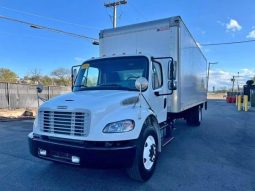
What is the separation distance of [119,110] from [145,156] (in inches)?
41.2

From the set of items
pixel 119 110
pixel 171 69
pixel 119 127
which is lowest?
pixel 119 127

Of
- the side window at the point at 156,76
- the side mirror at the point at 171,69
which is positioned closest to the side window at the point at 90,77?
the side window at the point at 156,76

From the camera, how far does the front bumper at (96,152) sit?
370cm

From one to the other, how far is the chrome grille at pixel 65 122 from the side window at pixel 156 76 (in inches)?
78.0

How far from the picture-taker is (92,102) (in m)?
4.03

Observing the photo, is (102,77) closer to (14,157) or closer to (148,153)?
(148,153)

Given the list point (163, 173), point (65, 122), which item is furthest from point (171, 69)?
point (65, 122)

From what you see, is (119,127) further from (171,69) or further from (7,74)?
(7,74)

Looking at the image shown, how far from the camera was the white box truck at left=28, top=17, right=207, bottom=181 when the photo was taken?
3.79 m

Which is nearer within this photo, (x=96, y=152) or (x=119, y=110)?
(x=96, y=152)

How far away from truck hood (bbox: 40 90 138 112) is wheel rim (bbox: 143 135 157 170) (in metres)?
0.94

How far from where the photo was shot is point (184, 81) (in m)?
7.18

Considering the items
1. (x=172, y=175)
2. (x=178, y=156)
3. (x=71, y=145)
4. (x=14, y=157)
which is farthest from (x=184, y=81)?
(x=14, y=157)

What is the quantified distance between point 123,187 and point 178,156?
8.00 ft
